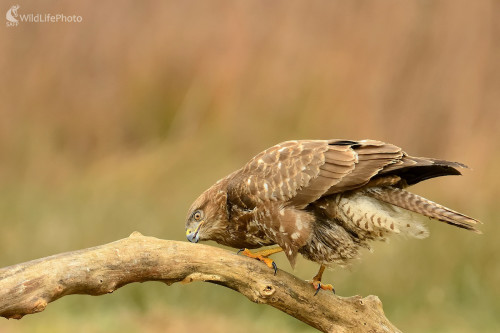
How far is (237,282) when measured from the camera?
4.00 meters

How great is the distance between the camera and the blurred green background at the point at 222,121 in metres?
7.28

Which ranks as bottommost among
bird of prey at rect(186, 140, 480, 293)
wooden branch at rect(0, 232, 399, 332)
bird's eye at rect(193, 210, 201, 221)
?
wooden branch at rect(0, 232, 399, 332)

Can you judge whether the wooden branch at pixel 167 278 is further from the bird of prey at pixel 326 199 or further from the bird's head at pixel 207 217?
the bird's head at pixel 207 217

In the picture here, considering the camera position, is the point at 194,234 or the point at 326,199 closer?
the point at 326,199

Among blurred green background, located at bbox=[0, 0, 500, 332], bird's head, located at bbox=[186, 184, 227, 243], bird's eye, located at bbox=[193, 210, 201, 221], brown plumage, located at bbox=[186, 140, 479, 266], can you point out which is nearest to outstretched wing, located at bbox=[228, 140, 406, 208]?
brown plumage, located at bbox=[186, 140, 479, 266]

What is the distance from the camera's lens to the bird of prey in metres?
4.06

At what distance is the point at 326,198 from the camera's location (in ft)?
13.8

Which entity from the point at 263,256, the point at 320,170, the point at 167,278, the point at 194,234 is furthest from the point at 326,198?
the point at 167,278

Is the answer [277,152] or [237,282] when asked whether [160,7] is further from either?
[237,282]

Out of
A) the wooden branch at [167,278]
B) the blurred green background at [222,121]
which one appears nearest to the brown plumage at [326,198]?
the wooden branch at [167,278]

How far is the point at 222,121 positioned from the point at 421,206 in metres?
4.10

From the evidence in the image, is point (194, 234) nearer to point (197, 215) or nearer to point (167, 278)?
point (197, 215)

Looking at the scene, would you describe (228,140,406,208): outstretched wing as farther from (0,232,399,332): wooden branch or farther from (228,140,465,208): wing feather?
(0,232,399,332): wooden branch

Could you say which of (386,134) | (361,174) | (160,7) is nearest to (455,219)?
(361,174)
